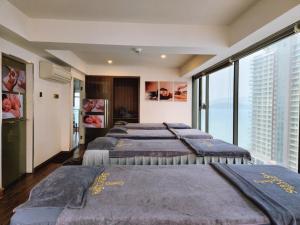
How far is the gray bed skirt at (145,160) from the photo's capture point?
271cm

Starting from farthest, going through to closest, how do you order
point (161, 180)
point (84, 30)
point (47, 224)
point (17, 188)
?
1. point (17, 188)
2. point (84, 30)
3. point (161, 180)
4. point (47, 224)

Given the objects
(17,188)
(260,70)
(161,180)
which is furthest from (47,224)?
(260,70)

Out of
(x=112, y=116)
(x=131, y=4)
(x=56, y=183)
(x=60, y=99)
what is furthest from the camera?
(x=112, y=116)

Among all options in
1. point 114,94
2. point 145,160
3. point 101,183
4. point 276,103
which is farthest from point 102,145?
point 114,94

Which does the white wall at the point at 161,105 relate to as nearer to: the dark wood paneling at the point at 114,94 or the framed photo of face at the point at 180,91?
the framed photo of face at the point at 180,91

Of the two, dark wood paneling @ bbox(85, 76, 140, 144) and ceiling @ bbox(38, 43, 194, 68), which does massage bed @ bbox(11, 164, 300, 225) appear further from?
dark wood paneling @ bbox(85, 76, 140, 144)

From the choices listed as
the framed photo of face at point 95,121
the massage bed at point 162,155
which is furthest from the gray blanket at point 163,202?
the framed photo of face at point 95,121

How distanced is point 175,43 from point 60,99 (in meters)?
3.37

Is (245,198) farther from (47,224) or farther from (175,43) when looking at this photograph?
(175,43)

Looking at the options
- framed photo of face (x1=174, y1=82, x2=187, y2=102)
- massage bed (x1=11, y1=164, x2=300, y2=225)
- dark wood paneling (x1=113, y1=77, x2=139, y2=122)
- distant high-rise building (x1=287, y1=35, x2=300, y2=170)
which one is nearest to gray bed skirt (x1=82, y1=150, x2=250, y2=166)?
distant high-rise building (x1=287, y1=35, x2=300, y2=170)

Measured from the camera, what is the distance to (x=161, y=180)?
174cm

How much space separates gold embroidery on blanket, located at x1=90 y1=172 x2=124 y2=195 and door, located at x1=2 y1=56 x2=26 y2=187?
213cm

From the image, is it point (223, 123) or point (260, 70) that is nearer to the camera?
point (260, 70)

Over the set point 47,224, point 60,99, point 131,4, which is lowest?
point 47,224
